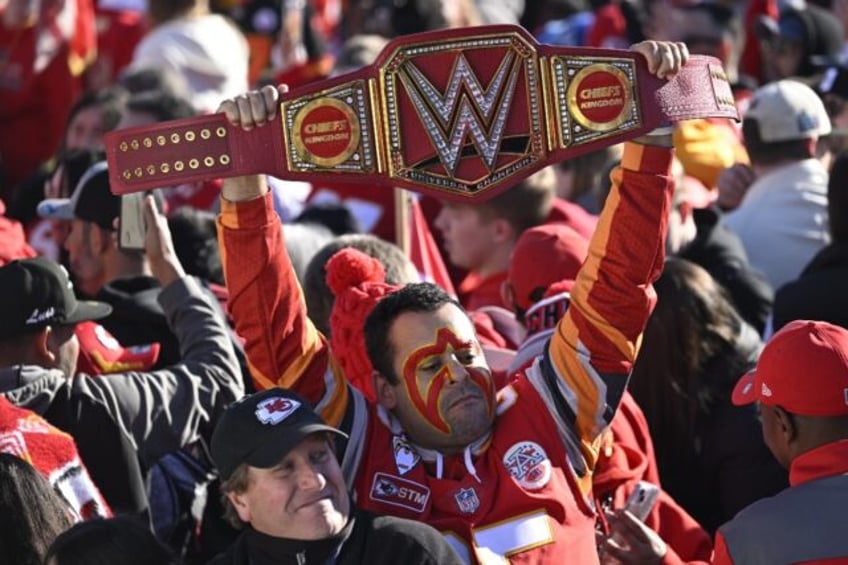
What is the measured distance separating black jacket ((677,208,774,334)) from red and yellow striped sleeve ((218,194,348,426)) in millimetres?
2155

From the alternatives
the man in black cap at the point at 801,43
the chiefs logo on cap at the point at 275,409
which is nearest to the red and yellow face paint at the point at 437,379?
the chiefs logo on cap at the point at 275,409

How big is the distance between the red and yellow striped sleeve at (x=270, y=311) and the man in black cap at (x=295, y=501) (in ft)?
1.11

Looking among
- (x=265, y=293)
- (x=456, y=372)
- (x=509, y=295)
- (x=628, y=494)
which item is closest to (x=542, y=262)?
(x=509, y=295)

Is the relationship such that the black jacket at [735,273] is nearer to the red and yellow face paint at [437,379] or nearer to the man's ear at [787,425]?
the red and yellow face paint at [437,379]

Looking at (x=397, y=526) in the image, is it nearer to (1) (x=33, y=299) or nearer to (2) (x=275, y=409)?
(2) (x=275, y=409)

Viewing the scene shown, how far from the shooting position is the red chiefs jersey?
165 inches

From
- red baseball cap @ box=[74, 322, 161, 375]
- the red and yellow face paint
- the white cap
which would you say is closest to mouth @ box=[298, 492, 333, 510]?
the red and yellow face paint

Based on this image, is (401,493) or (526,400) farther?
(526,400)

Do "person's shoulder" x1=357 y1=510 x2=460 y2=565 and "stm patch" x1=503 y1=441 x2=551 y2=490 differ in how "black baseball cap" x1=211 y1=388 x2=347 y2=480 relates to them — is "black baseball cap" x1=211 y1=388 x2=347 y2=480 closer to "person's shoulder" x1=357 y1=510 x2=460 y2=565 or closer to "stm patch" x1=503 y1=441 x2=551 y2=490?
"person's shoulder" x1=357 y1=510 x2=460 y2=565

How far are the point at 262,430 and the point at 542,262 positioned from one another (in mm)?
1688

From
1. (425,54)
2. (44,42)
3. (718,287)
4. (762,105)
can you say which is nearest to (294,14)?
(44,42)

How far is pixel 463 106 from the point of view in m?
4.16

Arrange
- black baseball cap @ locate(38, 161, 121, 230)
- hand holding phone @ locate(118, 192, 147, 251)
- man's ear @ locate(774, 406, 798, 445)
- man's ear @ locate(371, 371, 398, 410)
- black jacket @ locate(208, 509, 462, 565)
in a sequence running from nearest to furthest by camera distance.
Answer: black jacket @ locate(208, 509, 462, 565) → man's ear @ locate(774, 406, 798, 445) → man's ear @ locate(371, 371, 398, 410) → hand holding phone @ locate(118, 192, 147, 251) → black baseball cap @ locate(38, 161, 121, 230)

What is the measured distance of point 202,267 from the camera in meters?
6.04
